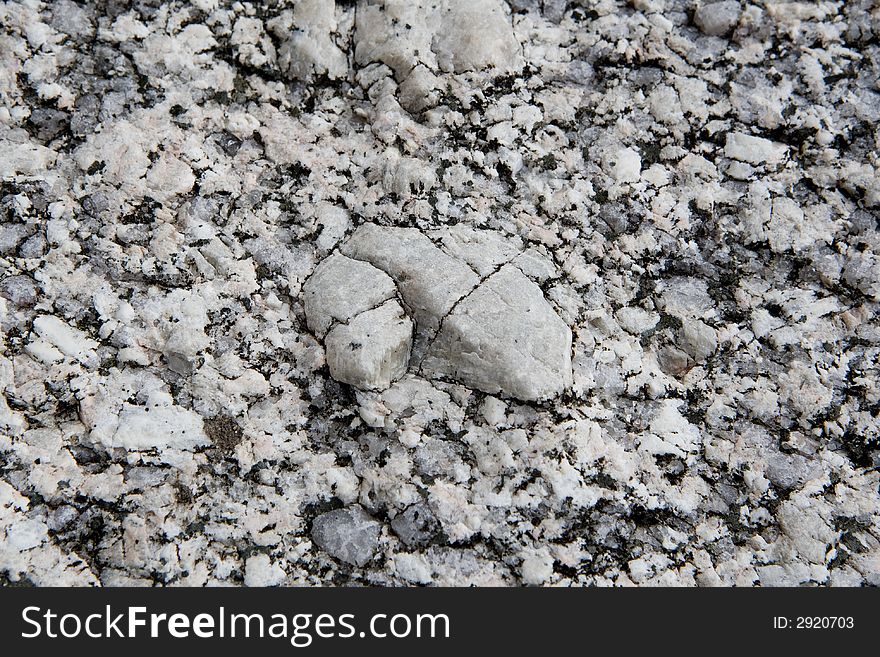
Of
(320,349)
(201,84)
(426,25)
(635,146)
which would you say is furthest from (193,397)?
(635,146)

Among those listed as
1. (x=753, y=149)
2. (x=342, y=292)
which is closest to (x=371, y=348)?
(x=342, y=292)

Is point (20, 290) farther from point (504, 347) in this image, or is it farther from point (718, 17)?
point (718, 17)

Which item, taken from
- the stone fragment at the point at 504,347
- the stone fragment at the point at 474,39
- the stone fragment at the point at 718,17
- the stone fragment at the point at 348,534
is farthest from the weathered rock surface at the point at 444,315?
the stone fragment at the point at 718,17

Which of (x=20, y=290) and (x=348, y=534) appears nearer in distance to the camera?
(x=348, y=534)

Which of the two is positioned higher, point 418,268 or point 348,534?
point 418,268

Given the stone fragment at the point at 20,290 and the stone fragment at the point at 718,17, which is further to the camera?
the stone fragment at the point at 718,17

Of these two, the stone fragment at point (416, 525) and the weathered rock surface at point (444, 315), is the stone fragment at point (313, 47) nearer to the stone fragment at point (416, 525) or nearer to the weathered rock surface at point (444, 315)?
the weathered rock surface at point (444, 315)

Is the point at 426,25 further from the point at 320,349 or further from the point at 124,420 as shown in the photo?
the point at 124,420
